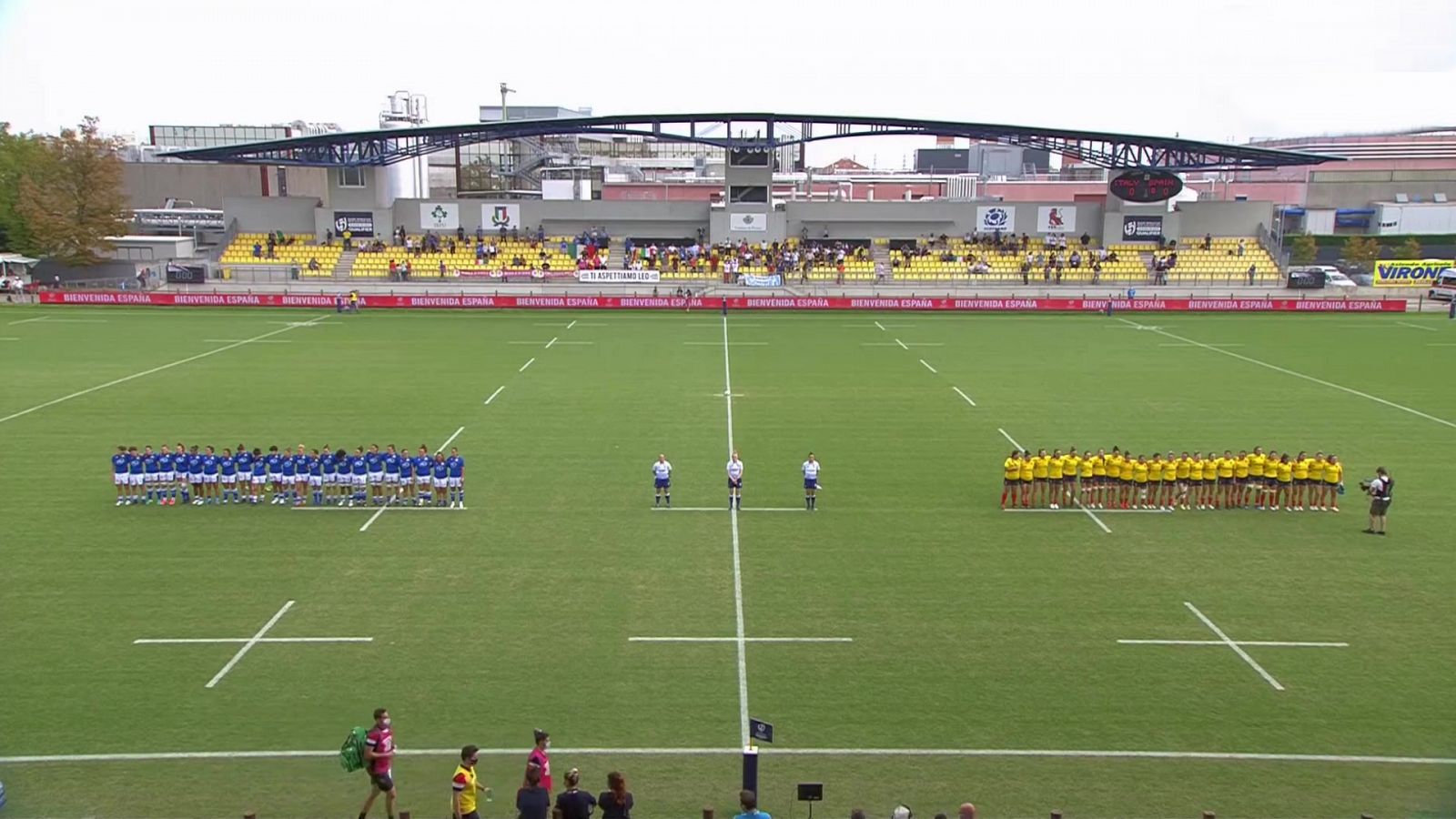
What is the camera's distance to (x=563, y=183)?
255ft

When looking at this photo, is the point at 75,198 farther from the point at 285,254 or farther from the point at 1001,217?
the point at 1001,217

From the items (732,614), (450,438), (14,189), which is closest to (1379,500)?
(732,614)

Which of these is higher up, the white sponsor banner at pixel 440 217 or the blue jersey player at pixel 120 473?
the white sponsor banner at pixel 440 217

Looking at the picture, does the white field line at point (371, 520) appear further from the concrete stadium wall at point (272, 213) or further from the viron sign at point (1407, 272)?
the viron sign at point (1407, 272)

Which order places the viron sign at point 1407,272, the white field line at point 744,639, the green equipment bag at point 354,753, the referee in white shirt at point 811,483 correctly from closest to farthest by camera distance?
the green equipment bag at point 354,753, the white field line at point 744,639, the referee in white shirt at point 811,483, the viron sign at point 1407,272

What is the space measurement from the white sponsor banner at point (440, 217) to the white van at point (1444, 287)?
5979 centimetres

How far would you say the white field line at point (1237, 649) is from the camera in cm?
1356

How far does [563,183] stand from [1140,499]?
62.9 metres

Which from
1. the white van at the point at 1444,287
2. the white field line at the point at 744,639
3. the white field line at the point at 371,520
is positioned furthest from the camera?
the white van at the point at 1444,287

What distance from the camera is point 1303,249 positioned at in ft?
253

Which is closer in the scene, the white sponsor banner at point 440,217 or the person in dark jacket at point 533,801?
the person in dark jacket at point 533,801

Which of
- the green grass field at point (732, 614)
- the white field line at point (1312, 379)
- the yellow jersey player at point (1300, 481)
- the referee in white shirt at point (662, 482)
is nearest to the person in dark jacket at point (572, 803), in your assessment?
the green grass field at point (732, 614)

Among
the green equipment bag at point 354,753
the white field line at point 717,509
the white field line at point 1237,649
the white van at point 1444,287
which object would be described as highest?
the white van at point 1444,287

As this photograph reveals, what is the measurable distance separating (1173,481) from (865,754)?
12355 mm
